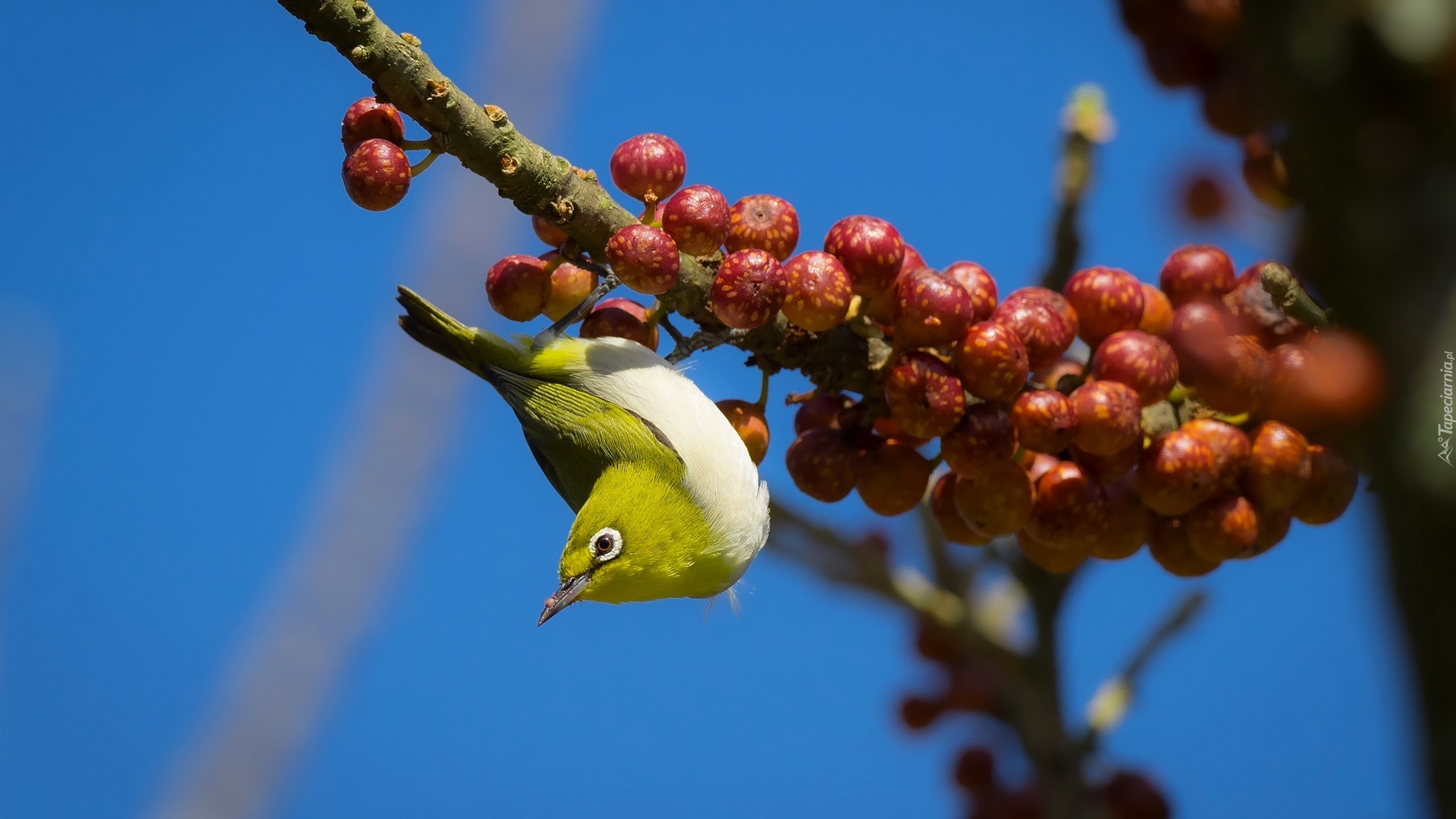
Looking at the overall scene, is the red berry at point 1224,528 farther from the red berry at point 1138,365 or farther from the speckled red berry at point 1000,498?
the speckled red berry at point 1000,498

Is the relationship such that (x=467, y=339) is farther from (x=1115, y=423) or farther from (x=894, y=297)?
Answer: (x=1115, y=423)

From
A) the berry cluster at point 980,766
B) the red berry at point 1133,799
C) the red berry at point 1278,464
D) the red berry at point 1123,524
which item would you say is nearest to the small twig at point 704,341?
the red berry at point 1123,524

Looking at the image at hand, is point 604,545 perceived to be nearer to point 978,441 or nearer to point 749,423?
point 749,423

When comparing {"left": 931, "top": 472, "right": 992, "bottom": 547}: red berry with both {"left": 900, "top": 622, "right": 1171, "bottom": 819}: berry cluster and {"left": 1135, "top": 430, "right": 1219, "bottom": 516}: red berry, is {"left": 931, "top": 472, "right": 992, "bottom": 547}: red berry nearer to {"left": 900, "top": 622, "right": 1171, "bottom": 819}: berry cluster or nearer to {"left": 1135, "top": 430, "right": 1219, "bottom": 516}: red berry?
{"left": 1135, "top": 430, "right": 1219, "bottom": 516}: red berry

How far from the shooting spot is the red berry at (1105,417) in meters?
2.46

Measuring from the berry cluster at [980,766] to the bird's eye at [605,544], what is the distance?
1.33 meters

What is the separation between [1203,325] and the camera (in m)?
2.74

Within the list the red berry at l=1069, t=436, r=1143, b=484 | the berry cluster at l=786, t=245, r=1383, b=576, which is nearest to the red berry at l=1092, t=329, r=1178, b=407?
the berry cluster at l=786, t=245, r=1383, b=576

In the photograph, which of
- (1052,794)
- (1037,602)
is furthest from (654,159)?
(1052,794)

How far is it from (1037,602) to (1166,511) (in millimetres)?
1473

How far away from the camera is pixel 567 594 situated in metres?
3.14

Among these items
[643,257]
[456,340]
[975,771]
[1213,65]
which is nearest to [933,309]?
[643,257]

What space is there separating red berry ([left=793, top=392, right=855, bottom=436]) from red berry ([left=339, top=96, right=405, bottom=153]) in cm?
112

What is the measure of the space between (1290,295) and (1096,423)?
48 centimetres
